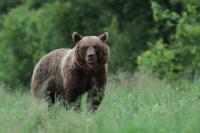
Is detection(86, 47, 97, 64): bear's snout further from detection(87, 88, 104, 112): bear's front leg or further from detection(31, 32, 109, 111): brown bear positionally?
detection(87, 88, 104, 112): bear's front leg

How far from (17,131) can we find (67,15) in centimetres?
2312

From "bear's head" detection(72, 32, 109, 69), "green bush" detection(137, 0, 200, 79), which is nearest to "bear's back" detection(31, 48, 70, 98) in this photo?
"bear's head" detection(72, 32, 109, 69)

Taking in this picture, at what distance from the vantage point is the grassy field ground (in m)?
8.16

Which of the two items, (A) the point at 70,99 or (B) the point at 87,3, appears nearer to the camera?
(A) the point at 70,99

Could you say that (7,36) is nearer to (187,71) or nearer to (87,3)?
(87,3)

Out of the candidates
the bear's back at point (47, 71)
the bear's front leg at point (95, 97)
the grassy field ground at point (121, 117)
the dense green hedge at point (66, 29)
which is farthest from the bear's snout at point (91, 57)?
the dense green hedge at point (66, 29)

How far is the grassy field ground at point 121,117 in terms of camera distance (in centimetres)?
816

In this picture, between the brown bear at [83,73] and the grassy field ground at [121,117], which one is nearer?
the grassy field ground at [121,117]

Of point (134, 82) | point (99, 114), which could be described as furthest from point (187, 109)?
point (134, 82)

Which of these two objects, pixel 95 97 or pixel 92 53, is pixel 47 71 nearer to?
pixel 92 53

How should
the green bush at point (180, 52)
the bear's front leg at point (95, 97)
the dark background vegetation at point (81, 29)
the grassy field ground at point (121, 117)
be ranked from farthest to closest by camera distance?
the dark background vegetation at point (81, 29) → the green bush at point (180, 52) → the bear's front leg at point (95, 97) → the grassy field ground at point (121, 117)

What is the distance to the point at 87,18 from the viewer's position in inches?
1236

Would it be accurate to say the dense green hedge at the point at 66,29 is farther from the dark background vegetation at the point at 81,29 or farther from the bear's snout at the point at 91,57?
the bear's snout at the point at 91,57

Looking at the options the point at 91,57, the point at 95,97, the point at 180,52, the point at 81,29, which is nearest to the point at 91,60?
the point at 91,57
